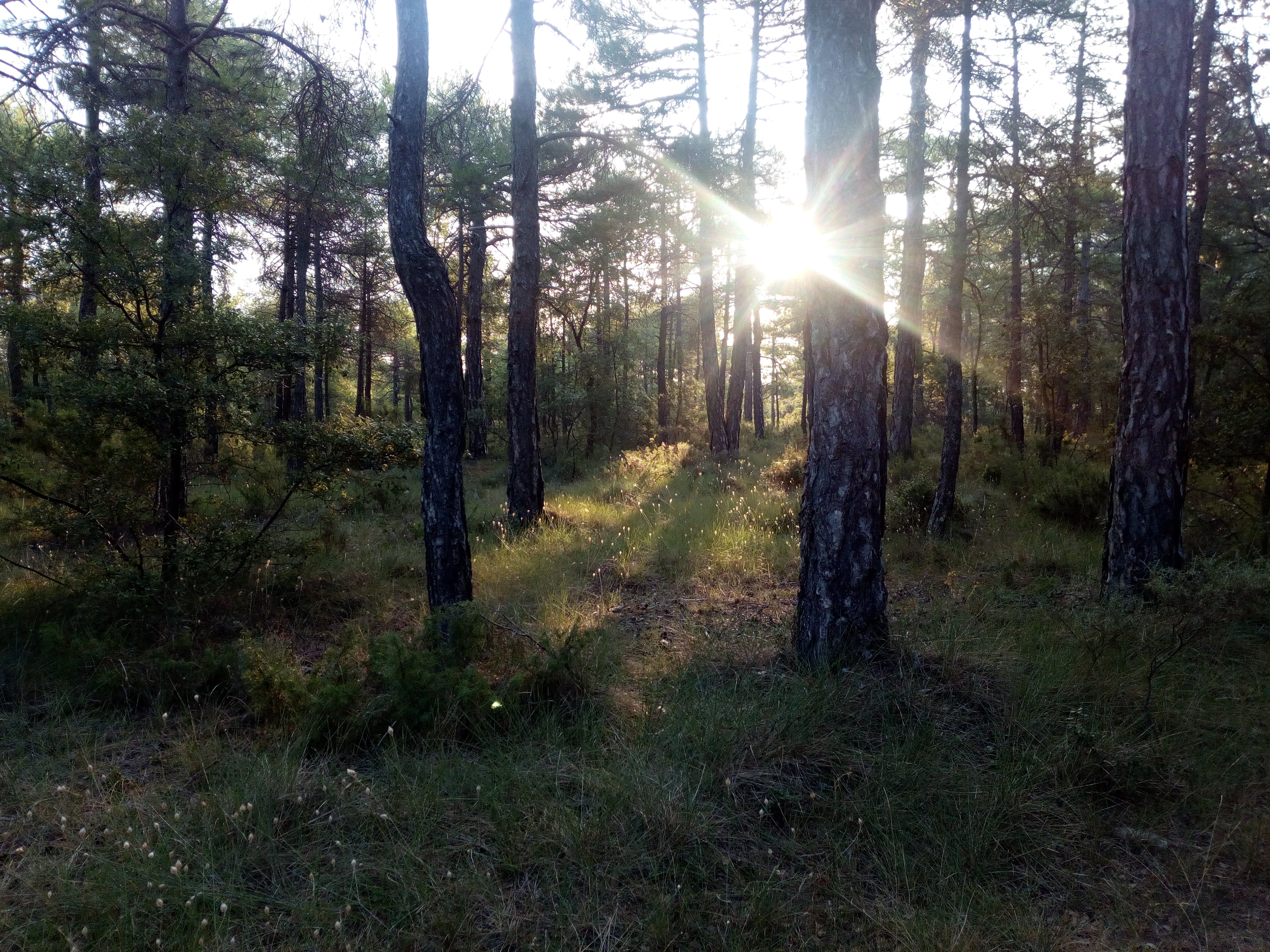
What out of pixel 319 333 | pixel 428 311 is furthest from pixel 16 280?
pixel 428 311

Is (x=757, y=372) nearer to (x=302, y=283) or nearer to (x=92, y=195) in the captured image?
(x=302, y=283)

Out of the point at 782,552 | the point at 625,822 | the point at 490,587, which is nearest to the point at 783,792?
the point at 625,822

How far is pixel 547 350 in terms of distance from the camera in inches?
1024

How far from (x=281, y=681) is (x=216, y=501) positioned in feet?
11.3

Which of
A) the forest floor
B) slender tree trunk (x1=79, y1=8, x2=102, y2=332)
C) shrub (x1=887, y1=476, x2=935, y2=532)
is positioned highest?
slender tree trunk (x1=79, y1=8, x2=102, y2=332)

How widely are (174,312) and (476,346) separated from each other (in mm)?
16628

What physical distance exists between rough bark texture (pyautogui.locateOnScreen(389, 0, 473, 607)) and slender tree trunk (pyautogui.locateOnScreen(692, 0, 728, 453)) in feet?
28.7

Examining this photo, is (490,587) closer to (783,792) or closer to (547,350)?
(783,792)

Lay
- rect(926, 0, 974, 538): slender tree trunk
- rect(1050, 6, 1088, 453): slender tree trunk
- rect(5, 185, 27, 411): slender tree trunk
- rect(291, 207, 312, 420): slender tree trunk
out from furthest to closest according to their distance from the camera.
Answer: rect(291, 207, 312, 420): slender tree trunk → rect(926, 0, 974, 538): slender tree trunk → rect(1050, 6, 1088, 453): slender tree trunk → rect(5, 185, 27, 411): slender tree trunk

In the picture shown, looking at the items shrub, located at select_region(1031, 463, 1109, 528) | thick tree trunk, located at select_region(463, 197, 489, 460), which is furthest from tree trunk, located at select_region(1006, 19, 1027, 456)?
thick tree trunk, located at select_region(463, 197, 489, 460)

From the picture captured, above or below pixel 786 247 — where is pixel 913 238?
above

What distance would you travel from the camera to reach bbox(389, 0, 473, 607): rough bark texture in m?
4.94

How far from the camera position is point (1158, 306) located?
5.24 m

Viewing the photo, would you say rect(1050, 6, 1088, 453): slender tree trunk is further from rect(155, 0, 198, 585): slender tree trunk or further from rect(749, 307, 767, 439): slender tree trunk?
rect(155, 0, 198, 585): slender tree trunk
